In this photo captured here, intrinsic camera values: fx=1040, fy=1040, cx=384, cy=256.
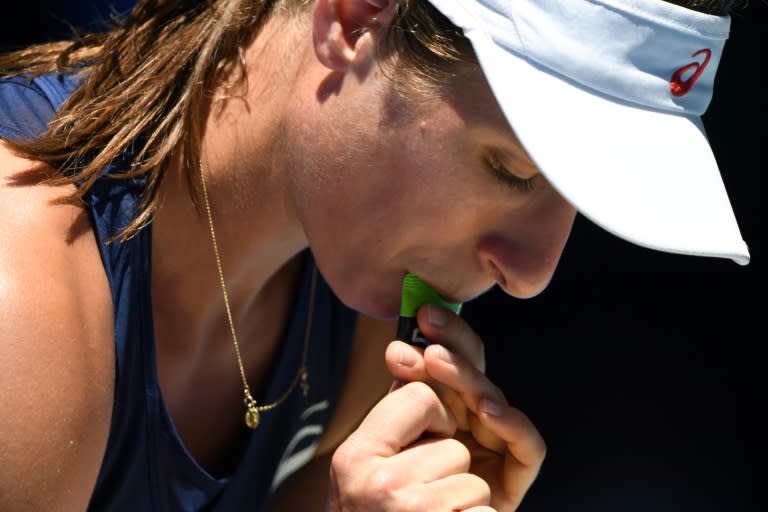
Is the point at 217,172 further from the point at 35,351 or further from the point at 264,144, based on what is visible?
the point at 35,351

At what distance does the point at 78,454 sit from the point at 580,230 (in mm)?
1320

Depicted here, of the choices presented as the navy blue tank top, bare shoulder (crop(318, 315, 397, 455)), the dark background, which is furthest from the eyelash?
the dark background

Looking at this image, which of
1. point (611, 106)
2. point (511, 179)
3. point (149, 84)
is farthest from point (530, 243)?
point (149, 84)

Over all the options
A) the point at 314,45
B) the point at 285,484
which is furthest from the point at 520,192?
the point at 285,484

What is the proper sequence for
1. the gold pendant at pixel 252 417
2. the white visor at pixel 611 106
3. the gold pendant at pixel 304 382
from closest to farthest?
the white visor at pixel 611 106, the gold pendant at pixel 252 417, the gold pendant at pixel 304 382

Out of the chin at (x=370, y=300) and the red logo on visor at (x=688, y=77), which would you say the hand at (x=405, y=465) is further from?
the red logo on visor at (x=688, y=77)

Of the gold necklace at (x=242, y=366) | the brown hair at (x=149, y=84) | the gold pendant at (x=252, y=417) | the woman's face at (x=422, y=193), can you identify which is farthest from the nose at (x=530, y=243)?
the gold pendant at (x=252, y=417)

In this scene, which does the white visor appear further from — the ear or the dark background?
the dark background

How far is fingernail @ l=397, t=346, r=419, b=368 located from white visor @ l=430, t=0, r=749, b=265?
0.31 m

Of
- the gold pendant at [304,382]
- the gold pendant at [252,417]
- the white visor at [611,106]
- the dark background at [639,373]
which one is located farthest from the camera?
the dark background at [639,373]

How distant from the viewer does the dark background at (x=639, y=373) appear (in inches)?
85.0

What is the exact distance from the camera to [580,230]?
217 cm

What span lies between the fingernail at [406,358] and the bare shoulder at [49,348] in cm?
33

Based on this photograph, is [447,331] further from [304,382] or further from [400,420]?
[304,382]
